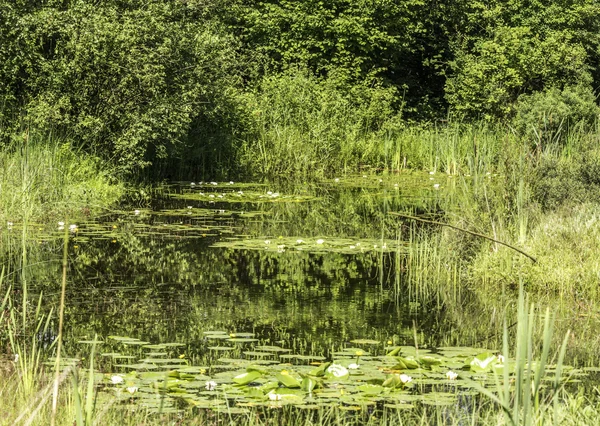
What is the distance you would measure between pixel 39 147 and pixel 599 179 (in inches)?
294

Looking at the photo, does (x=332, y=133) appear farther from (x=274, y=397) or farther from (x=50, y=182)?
(x=274, y=397)

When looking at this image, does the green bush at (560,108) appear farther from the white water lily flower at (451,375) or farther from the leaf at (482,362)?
the white water lily flower at (451,375)

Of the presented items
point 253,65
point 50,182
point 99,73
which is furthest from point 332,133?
point 50,182

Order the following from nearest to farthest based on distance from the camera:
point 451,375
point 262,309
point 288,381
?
point 288,381 → point 451,375 → point 262,309

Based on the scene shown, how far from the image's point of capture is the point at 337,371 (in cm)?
604

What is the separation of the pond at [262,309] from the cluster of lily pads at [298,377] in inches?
0.5

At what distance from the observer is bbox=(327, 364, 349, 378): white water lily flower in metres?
6.03

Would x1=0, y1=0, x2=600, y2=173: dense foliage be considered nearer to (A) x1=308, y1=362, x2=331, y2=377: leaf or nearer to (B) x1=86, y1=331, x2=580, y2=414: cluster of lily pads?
(B) x1=86, y1=331, x2=580, y2=414: cluster of lily pads

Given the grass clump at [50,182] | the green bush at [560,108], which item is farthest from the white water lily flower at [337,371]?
the green bush at [560,108]

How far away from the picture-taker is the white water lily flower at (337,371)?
6.03m

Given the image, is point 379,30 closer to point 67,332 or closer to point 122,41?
point 122,41

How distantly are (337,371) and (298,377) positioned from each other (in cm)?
25

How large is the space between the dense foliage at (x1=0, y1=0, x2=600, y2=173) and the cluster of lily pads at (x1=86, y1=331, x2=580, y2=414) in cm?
563

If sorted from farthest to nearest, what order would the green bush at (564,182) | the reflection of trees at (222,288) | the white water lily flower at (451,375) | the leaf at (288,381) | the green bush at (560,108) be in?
the green bush at (560,108) → the green bush at (564,182) → the reflection of trees at (222,288) → the white water lily flower at (451,375) → the leaf at (288,381)
